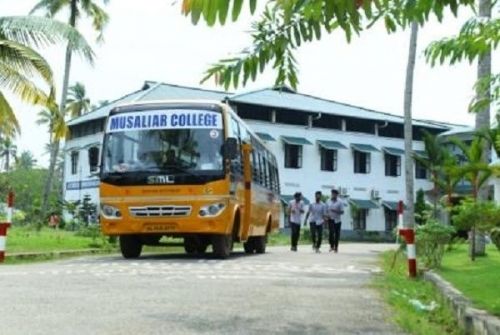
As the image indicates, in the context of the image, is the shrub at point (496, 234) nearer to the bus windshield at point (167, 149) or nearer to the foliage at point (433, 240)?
the foliage at point (433, 240)

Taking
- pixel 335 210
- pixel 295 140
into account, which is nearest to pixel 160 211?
pixel 335 210

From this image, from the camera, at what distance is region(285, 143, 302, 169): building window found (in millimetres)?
46688

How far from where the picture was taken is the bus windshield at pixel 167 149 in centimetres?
1484

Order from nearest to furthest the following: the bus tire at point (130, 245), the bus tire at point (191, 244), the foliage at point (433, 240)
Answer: the foliage at point (433, 240), the bus tire at point (130, 245), the bus tire at point (191, 244)

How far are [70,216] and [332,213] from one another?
3006 cm

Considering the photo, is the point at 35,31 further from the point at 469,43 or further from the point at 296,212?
the point at 469,43

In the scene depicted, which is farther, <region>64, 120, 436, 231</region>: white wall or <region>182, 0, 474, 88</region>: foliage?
<region>64, 120, 436, 231</region>: white wall

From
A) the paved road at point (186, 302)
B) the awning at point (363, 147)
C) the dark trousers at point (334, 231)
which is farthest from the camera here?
the awning at point (363, 147)

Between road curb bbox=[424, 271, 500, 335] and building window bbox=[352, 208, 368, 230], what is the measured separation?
41.0 m

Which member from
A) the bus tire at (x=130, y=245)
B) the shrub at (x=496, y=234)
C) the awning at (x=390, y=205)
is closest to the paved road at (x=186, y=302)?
the shrub at (x=496, y=234)

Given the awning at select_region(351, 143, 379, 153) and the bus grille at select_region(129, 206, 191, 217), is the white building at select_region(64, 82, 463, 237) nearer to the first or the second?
the awning at select_region(351, 143, 379, 153)

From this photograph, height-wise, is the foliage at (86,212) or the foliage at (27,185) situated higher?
the foliage at (27,185)

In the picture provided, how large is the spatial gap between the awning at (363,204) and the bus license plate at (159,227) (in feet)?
Answer: 113

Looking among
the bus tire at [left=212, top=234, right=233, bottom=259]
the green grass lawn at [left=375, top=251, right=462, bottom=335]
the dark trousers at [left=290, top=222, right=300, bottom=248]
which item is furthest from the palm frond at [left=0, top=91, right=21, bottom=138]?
the green grass lawn at [left=375, top=251, right=462, bottom=335]
